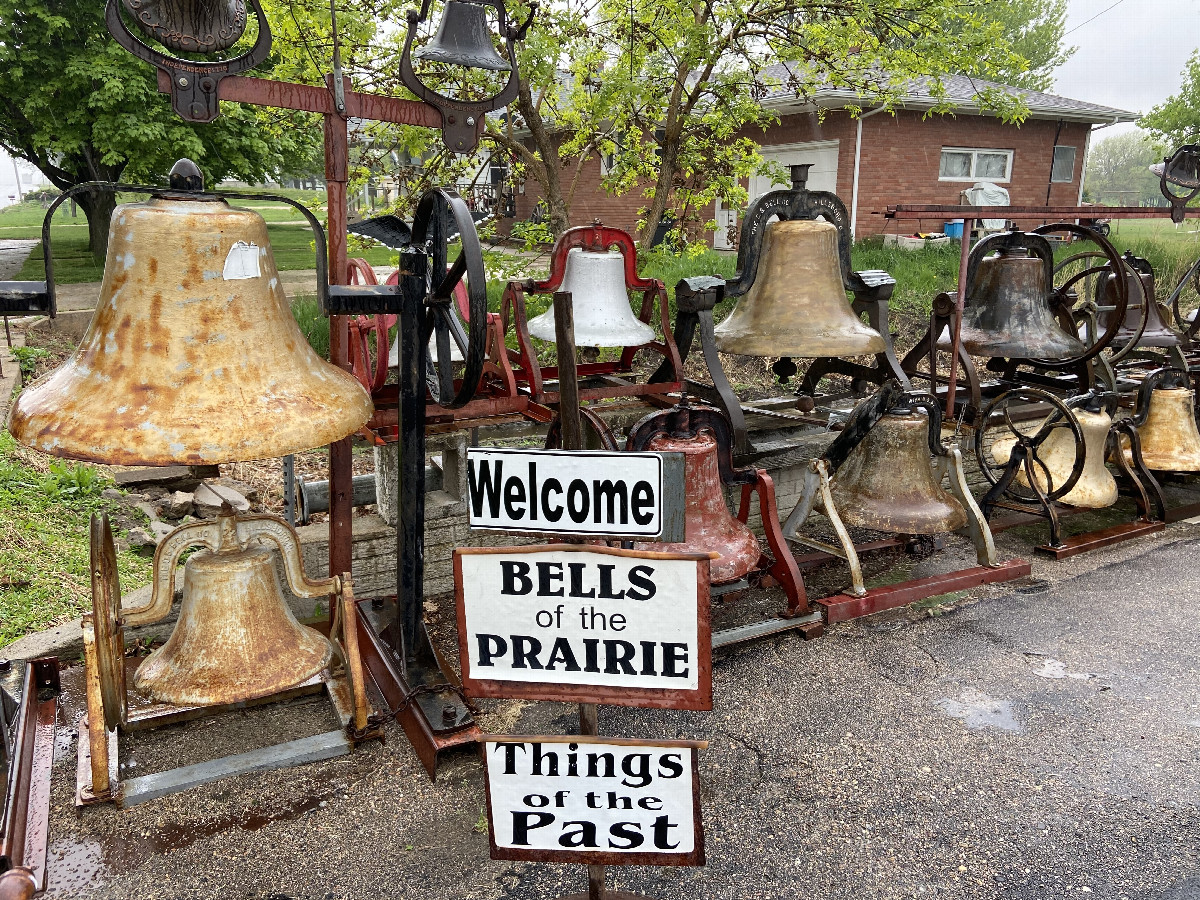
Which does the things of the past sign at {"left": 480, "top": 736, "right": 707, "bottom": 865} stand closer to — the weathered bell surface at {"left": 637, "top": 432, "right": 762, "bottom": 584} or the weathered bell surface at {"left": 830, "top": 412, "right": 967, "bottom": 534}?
the weathered bell surface at {"left": 637, "top": 432, "right": 762, "bottom": 584}

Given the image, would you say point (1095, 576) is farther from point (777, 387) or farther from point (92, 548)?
point (92, 548)

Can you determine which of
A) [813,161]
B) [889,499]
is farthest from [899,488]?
[813,161]

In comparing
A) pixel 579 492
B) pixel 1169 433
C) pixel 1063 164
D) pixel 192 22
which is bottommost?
pixel 1169 433

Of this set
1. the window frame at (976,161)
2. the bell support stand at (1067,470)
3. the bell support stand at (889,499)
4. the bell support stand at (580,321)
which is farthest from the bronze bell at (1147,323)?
the window frame at (976,161)

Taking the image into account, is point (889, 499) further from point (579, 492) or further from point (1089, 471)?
point (579, 492)

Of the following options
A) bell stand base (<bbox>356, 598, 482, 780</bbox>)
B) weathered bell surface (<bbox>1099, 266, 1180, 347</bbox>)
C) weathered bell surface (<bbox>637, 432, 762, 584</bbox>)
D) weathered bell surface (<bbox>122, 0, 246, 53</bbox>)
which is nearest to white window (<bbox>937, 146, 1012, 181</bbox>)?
weathered bell surface (<bbox>1099, 266, 1180, 347</bbox>)

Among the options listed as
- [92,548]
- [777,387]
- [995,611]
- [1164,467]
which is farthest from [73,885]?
[777,387]

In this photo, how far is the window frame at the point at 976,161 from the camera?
18172 millimetres

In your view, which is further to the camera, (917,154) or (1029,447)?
(917,154)

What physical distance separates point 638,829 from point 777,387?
6.66 metres

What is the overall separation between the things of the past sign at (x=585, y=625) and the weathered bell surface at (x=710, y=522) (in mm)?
1363

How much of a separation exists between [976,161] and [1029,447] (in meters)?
16.6

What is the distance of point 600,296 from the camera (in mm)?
4223

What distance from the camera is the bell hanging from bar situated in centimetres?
209
